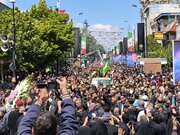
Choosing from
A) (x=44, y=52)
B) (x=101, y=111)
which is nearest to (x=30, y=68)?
(x=44, y=52)

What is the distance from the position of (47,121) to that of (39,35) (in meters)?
48.5

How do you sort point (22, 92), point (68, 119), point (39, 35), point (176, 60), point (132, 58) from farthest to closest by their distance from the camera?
point (132, 58) < point (39, 35) < point (176, 60) < point (22, 92) < point (68, 119)

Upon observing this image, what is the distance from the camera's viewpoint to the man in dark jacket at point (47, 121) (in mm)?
3743

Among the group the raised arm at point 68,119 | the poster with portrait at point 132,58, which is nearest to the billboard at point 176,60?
the raised arm at point 68,119

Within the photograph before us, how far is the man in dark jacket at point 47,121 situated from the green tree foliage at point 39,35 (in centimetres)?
3889

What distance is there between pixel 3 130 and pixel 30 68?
119 ft

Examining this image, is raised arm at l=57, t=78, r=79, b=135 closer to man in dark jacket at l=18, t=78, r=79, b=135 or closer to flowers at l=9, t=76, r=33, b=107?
man in dark jacket at l=18, t=78, r=79, b=135

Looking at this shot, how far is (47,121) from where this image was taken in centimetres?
375

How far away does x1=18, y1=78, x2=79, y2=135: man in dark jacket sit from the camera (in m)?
3.74

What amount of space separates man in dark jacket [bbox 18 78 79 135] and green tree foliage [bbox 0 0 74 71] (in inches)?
1531

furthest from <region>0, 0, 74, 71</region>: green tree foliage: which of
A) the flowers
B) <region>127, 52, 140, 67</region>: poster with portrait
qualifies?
the flowers

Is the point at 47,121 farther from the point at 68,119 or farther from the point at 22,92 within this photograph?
the point at 22,92

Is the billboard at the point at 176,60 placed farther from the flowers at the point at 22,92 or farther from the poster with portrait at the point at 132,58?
→ the poster with portrait at the point at 132,58

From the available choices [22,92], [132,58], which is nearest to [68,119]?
[22,92]
